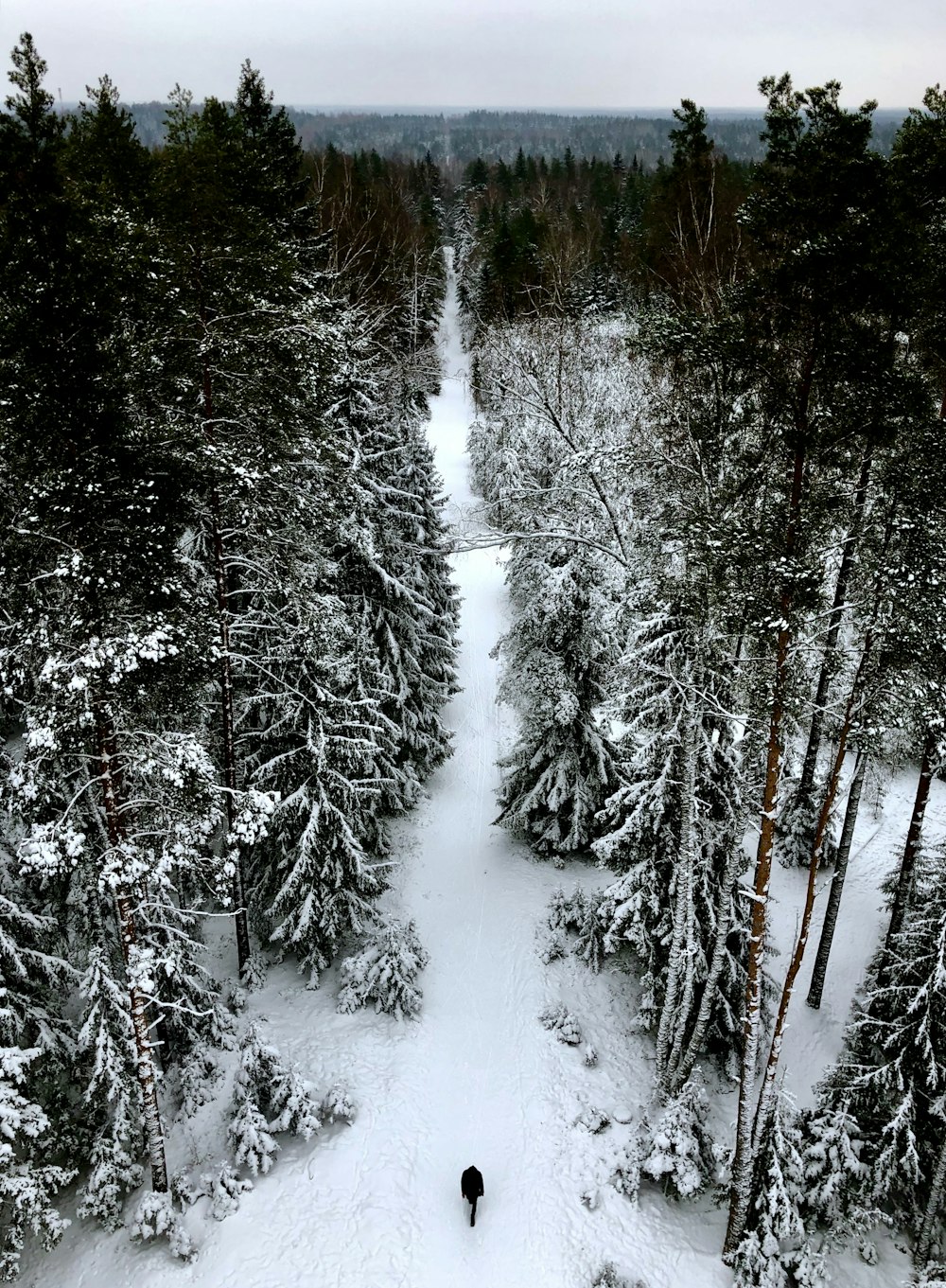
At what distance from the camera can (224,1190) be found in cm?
1148

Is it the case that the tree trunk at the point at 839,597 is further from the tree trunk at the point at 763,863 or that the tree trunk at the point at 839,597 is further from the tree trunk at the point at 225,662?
the tree trunk at the point at 225,662

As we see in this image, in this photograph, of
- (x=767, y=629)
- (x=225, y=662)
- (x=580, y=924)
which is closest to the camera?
(x=767, y=629)

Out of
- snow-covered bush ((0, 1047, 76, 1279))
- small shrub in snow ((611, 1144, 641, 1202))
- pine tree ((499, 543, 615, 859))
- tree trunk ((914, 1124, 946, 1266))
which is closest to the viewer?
snow-covered bush ((0, 1047, 76, 1279))

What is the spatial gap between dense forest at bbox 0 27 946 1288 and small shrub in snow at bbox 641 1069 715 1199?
→ 7 cm

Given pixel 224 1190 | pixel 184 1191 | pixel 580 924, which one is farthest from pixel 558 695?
pixel 184 1191

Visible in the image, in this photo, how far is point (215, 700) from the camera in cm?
1470

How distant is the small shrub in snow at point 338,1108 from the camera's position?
12869 millimetres

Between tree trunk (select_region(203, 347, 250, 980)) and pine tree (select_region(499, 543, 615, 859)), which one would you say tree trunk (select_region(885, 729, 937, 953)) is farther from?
tree trunk (select_region(203, 347, 250, 980))

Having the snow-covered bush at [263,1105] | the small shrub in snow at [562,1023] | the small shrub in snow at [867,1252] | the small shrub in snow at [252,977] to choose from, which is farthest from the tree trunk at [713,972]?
the small shrub in snow at [252,977]

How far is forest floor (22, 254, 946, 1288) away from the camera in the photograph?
11.1 m

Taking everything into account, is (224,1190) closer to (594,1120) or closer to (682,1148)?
(594,1120)

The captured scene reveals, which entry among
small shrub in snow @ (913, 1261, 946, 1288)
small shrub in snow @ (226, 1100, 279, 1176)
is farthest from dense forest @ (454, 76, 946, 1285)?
small shrub in snow @ (226, 1100, 279, 1176)

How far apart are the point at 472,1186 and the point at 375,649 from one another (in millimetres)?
11215

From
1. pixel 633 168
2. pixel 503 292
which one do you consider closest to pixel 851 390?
pixel 503 292
